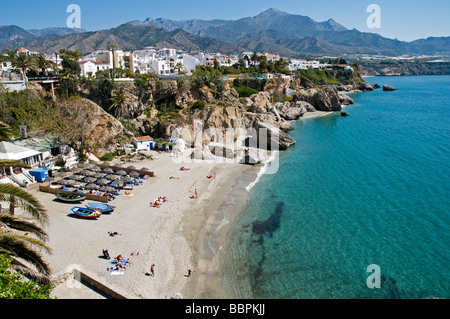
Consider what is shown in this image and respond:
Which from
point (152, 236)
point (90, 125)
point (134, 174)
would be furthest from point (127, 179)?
point (90, 125)

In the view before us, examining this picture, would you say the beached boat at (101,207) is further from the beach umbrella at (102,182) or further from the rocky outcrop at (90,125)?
the rocky outcrop at (90,125)

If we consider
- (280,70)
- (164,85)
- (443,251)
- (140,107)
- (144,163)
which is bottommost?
(443,251)

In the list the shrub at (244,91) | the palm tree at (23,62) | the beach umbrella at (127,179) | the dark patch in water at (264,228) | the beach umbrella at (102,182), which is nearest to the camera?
the dark patch in water at (264,228)

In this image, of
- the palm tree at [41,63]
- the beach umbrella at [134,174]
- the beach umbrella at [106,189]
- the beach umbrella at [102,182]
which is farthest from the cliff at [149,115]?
the beach umbrella at [106,189]
